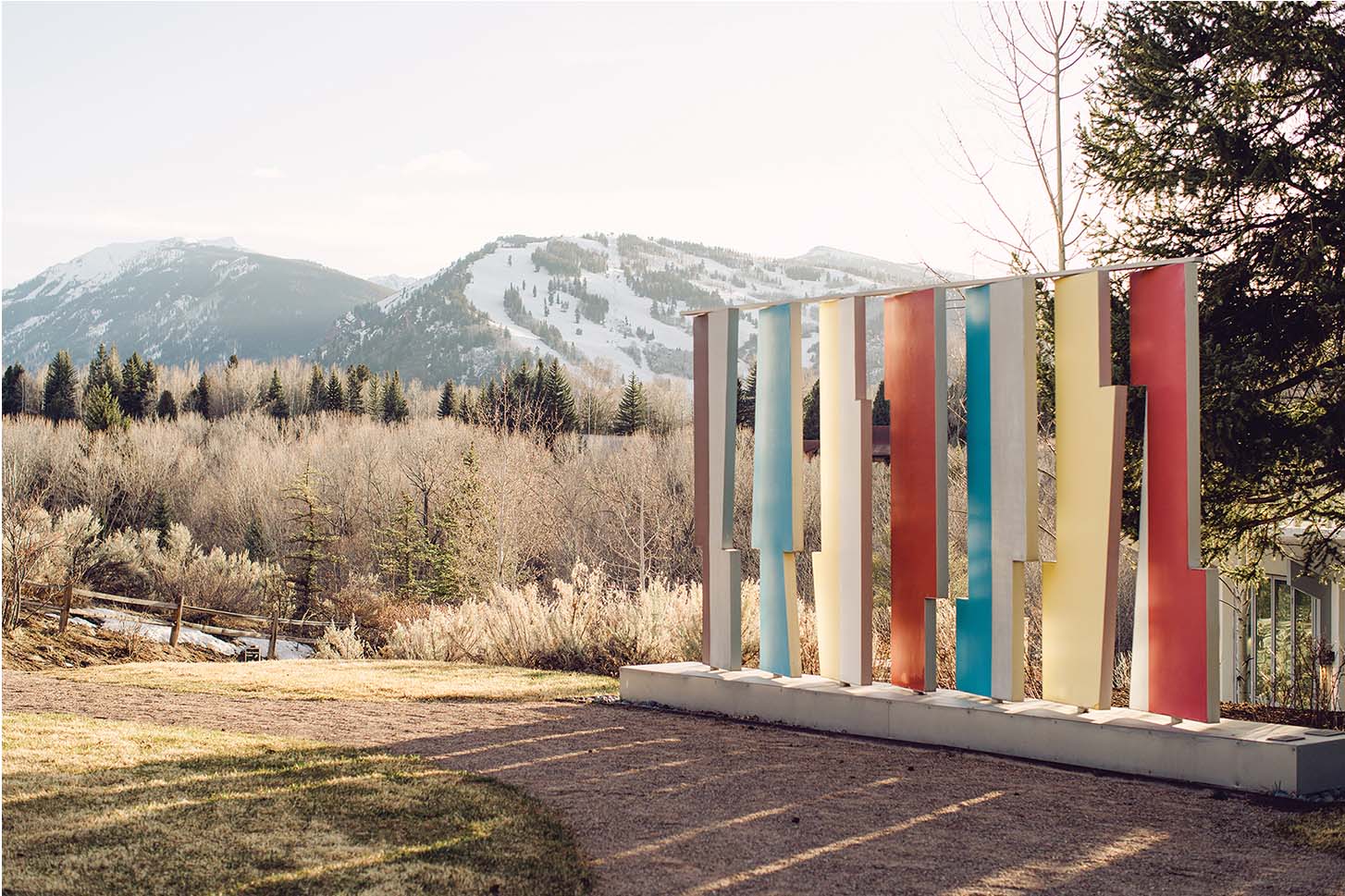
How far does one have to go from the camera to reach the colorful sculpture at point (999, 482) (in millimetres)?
7152

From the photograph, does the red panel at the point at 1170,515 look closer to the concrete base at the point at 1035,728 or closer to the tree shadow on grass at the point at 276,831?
the concrete base at the point at 1035,728

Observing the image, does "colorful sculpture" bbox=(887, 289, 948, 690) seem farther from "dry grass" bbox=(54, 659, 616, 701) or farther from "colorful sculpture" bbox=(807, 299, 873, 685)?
"dry grass" bbox=(54, 659, 616, 701)

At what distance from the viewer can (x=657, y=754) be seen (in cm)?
684

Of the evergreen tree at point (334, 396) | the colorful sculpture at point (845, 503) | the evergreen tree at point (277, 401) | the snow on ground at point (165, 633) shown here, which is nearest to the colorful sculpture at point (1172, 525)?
the colorful sculpture at point (845, 503)

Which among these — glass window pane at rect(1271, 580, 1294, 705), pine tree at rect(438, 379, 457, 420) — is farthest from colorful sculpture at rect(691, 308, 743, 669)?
pine tree at rect(438, 379, 457, 420)

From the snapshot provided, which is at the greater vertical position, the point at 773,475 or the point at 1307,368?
the point at 1307,368

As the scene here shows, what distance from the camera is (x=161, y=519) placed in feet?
147

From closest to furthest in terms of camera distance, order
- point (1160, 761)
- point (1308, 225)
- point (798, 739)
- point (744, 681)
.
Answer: point (1160, 761) → point (798, 739) → point (744, 681) → point (1308, 225)

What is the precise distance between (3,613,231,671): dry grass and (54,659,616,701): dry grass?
1.81 m

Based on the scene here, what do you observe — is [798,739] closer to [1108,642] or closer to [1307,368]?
[1108,642]

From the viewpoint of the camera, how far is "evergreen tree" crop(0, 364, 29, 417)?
64562mm

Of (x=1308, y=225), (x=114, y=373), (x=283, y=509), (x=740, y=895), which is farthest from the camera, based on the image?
(x=114, y=373)

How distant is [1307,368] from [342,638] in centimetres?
1253

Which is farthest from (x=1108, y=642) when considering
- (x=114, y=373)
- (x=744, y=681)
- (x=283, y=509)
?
(x=114, y=373)
